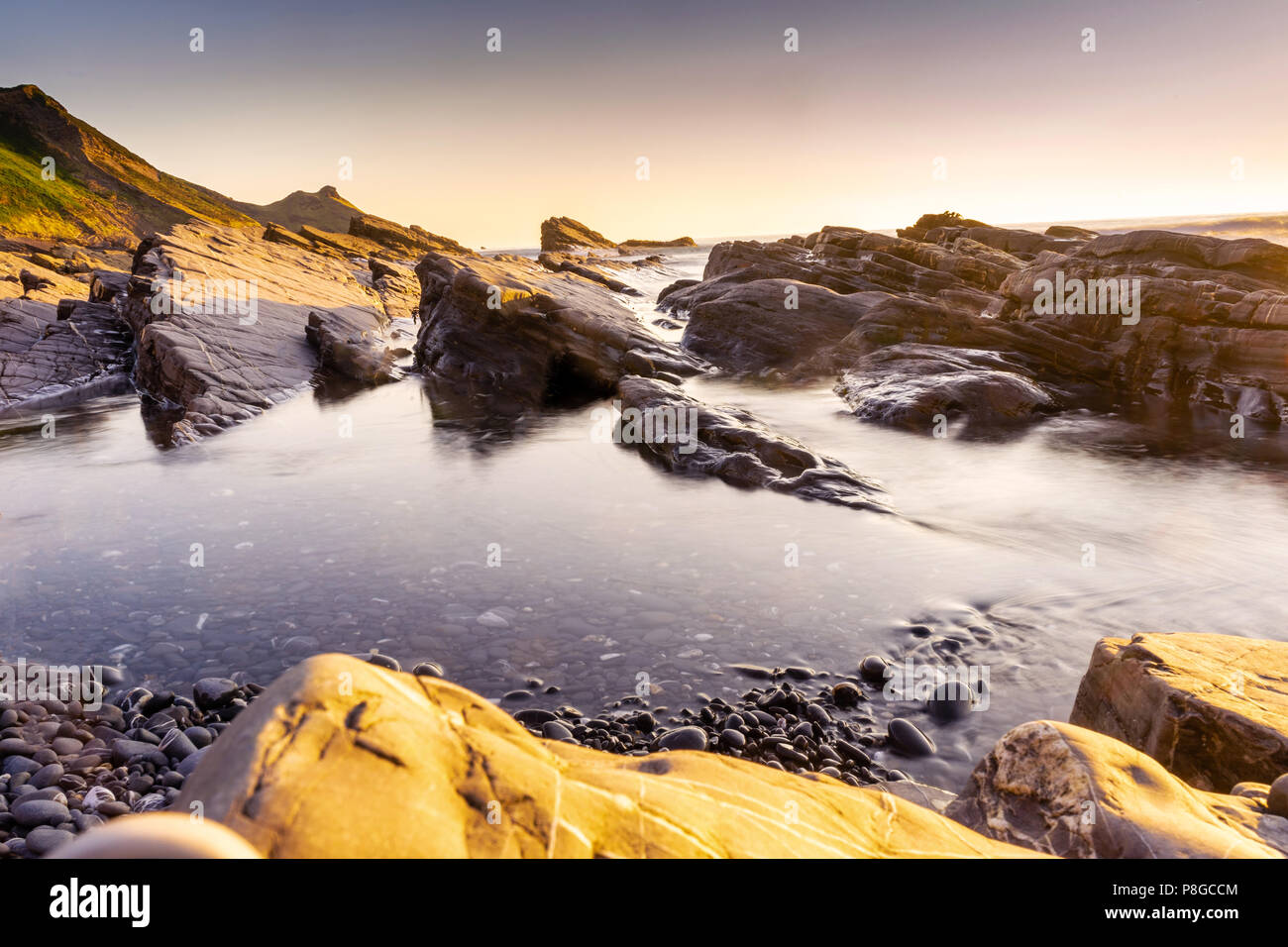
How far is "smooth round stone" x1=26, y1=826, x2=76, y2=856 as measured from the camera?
4.70 metres

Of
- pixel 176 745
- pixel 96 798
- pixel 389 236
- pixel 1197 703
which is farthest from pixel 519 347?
pixel 389 236

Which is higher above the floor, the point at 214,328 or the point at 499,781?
the point at 214,328

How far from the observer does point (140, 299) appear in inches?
1003

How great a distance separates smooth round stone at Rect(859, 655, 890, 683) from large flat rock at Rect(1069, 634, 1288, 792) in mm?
1796

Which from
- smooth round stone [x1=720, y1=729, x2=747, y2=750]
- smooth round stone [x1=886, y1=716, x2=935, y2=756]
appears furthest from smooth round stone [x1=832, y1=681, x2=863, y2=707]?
smooth round stone [x1=720, y1=729, x2=747, y2=750]

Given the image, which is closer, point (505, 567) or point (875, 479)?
point (505, 567)

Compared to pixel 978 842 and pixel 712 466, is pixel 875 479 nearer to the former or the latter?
pixel 712 466

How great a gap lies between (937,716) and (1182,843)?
323cm

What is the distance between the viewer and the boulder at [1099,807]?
366 centimetres

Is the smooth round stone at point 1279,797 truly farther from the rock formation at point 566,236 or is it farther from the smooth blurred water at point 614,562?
the rock formation at point 566,236

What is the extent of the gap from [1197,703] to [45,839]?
8391 mm

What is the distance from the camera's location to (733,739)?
6289 millimetres

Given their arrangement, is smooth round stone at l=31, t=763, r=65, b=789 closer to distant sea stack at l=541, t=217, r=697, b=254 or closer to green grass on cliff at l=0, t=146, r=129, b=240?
green grass on cliff at l=0, t=146, r=129, b=240
